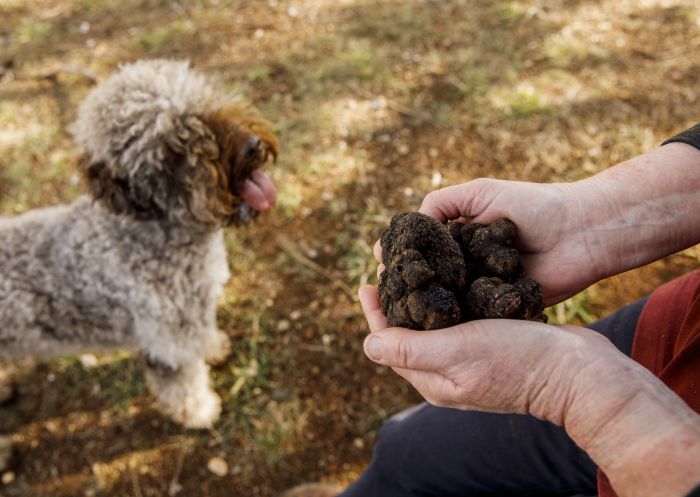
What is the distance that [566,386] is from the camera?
115cm

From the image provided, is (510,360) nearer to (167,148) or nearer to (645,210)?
(645,210)

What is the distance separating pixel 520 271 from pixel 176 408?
2.43 metres

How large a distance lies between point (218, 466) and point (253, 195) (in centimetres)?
169

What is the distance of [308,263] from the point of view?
3635mm

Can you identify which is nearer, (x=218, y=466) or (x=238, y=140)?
(x=238, y=140)

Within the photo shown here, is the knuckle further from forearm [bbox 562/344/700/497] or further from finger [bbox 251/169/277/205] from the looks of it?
finger [bbox 251/169/277/205]

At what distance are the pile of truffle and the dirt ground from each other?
1815 millimetres

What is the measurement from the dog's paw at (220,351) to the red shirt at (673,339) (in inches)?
94.6

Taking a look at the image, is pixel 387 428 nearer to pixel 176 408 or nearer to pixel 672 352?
pixel 672 352

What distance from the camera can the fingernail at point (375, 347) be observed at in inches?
54.7

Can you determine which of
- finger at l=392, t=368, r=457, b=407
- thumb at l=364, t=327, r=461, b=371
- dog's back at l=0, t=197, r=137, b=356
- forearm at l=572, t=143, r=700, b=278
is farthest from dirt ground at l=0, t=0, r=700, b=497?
thumb at l=364, t=327, r=461, b=371

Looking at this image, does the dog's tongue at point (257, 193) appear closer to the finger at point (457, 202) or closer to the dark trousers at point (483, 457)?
the finger at point (457, 202)

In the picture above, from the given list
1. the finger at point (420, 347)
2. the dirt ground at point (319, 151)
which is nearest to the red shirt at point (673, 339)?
the finger at point (420, 347)

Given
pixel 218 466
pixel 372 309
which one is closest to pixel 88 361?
pixel 218 466
